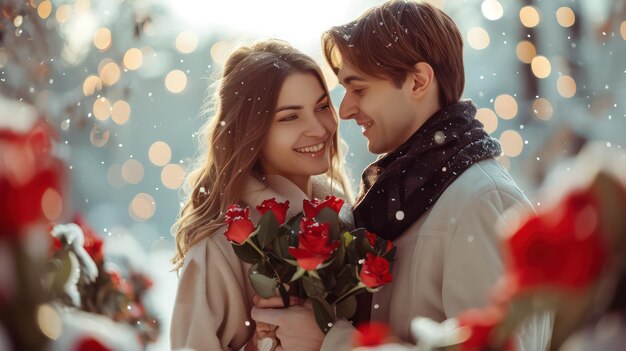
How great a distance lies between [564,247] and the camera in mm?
336

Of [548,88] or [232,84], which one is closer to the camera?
[232,84]

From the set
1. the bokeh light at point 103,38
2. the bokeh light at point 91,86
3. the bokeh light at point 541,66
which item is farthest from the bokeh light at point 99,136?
the bokeh light at point 541,66

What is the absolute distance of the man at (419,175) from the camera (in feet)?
4.72

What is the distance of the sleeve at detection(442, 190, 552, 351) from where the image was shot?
141cm

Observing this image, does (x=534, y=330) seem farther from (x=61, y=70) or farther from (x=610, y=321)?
(x=61, y=70)

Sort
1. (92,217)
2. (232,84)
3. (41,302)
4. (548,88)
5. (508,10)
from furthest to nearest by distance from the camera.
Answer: (92,217) → (508,10) → (548,88) → (232,84) → (41,302)

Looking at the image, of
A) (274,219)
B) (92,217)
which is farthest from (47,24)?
(274,219)

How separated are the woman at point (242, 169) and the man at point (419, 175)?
99mm

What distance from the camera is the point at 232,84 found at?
1.90 metres

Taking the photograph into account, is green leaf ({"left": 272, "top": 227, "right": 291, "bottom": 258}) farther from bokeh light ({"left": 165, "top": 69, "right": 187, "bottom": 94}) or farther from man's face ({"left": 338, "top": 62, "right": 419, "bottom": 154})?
bokeh light ({"left": 165, "top": 69, "right": 187, "bottom": 94})

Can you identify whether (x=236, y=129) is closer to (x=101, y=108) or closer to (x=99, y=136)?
(x=101, y=108)

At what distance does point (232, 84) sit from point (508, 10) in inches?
98.8

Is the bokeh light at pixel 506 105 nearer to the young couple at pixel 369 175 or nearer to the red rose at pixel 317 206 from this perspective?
the young couple at pixel 369 175

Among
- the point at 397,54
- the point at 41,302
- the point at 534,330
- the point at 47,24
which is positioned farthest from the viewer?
the point at 47,24
